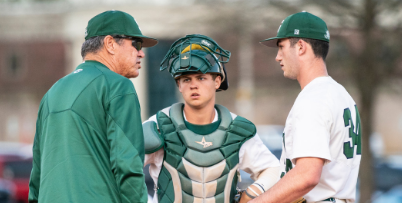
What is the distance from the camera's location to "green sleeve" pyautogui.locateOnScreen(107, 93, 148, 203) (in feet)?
8.45

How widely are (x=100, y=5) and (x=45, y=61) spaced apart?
28.2ft

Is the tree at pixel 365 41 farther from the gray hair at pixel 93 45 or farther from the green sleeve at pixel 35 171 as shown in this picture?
the green sleeve at pixel 35 171

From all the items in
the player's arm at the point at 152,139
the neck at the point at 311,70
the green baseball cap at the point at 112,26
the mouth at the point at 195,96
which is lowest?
the player's arm at the point at 152,139

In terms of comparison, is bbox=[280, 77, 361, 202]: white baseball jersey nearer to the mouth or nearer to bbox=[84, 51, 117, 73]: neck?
the mouth

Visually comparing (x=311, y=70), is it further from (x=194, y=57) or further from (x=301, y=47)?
(x=194, y=57)

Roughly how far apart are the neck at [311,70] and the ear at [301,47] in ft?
0.23

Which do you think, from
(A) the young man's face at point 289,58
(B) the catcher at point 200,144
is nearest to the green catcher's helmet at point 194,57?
(B) the catcher at point 200,144

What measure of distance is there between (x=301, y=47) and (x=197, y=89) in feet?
2.80

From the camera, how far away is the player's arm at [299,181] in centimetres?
273

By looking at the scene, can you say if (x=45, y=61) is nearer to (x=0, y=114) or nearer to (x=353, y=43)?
(x=0, y=114)

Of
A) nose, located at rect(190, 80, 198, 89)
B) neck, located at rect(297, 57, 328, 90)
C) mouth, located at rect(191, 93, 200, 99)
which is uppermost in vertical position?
neck, located at rect(297, 57, 328, 90)

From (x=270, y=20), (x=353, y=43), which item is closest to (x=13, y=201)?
(x=270, y=20)

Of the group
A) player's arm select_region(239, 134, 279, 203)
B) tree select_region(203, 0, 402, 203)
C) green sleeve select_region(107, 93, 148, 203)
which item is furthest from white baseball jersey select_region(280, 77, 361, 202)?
tree select_region(203, 0, 402, 203)

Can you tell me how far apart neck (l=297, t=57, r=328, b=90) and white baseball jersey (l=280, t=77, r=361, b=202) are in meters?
0.06
